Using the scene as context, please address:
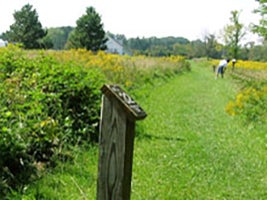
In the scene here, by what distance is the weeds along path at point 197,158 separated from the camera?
4.24 metres

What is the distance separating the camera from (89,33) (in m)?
43.3

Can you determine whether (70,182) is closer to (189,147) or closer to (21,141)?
(21,141)

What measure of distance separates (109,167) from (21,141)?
6.61 feet

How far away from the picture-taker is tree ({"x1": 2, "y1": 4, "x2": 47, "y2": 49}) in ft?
120

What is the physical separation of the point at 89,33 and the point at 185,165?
39481 millimetres

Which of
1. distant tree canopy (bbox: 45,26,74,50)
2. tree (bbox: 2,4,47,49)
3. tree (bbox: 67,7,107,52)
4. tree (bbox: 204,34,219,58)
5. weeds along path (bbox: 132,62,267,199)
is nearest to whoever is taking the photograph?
weeds along path (bbox: 132,62,267,199)

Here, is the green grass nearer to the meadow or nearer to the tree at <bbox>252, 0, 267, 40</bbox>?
the meadow

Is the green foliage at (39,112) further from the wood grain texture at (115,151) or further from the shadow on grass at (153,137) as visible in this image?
the wood grain texture at (115,151)

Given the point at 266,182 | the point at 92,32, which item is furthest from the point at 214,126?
the point at 92,32

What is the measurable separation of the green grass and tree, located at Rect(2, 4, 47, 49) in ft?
100.0

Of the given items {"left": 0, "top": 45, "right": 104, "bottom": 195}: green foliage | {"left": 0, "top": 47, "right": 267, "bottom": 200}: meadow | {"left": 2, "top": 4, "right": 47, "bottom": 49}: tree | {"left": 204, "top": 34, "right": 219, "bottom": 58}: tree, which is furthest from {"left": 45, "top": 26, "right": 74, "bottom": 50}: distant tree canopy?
{"left": 0, "top": 45, "right": 104, "bottom": 195}: green foliage

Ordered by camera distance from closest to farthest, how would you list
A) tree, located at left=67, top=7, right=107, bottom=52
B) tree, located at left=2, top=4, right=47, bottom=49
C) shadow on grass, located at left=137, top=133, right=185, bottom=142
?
1. shadow on grass, located at left=137, top=133, right=185, bottom=142
2. tree, located at left=2, top=4, right=47, bottom=49
3. tree, located at left=67, top=7, right=107, bottom=52

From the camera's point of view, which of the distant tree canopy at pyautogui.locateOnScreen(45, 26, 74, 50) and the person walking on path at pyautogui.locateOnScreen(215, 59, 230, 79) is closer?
the person walking on path at pyautogui.locateOnScreen(215, 59, 230, 79)

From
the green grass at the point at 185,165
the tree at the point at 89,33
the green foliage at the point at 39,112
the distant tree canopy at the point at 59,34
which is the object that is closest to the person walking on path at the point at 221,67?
the green grass at the point at 185,165
